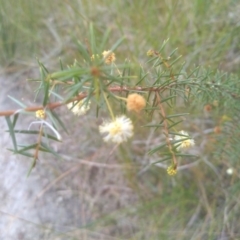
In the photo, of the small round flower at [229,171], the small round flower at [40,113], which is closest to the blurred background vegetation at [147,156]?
the small round flower at [229,171]

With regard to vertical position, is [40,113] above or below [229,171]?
below

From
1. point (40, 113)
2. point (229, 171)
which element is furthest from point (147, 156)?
point (40, 113)

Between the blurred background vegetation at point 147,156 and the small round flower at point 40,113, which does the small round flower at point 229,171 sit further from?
the small round flower at point 40,113

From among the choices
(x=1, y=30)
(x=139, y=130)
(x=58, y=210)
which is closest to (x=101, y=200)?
(x=58, y=210)

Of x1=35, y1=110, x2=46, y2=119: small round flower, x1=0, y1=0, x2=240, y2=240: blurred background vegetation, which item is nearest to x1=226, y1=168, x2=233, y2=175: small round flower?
x1=0, y1=0, x2=240, y2=240: blurred background vegetation

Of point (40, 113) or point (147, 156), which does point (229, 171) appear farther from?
point (40, 113)

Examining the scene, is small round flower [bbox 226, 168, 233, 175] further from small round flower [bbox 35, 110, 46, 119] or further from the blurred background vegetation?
small round flower [bbox 35, 110, 46, 119]

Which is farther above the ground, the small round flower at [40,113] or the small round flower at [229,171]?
the small round flower at [229,171]

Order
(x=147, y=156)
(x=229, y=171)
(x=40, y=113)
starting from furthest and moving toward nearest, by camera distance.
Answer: (x=147, y=156) → (x=229, y=171) → (x=40, y=113)

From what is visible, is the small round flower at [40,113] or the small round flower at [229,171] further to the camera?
the small round flower at [229,171]

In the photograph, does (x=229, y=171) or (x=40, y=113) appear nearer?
(x=40, y=113)
